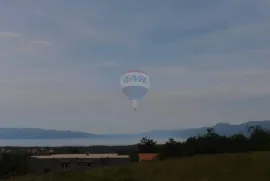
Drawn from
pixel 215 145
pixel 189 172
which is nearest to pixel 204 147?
pixel 215 145

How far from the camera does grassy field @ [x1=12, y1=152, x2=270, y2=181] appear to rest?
1246 cm

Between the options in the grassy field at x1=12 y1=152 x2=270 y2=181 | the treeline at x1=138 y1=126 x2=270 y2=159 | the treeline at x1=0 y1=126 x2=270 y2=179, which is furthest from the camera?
the treeline at x1=0 y1=126 x2=270 y2=179

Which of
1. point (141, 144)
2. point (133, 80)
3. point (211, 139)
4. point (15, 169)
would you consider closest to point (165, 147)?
point (211, 139)

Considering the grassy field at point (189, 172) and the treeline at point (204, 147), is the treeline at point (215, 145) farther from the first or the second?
the grassy field at point (189, 172)

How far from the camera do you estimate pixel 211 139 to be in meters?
35.5

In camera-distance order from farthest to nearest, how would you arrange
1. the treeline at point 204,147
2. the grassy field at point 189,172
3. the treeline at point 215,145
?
1. the treeline at point 204,147
2. the treeline at point 215,145
3. the grassy field at point 189,172

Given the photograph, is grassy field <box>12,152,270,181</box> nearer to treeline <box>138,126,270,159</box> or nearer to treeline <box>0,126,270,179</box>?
treeline <box>0,126,270,179</box>

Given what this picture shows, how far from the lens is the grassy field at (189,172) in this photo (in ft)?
40.9

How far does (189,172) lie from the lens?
13.1 m

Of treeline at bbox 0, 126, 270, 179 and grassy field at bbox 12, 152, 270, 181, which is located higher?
treeline at bbox 0, 126, 270, 179

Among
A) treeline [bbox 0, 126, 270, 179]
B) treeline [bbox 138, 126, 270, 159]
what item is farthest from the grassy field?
treeline [bbox 138, 126, 270, 159]

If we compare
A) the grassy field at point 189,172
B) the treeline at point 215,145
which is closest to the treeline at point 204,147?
the treeline at point 215,145

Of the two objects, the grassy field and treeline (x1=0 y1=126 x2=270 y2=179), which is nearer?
the grassy field

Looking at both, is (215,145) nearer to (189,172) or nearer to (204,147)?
(204,147)
